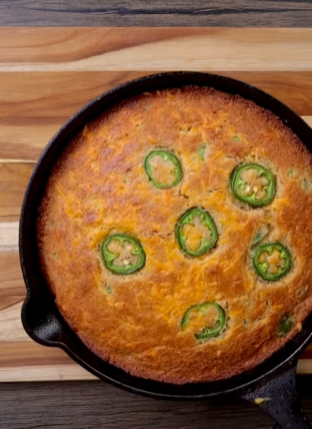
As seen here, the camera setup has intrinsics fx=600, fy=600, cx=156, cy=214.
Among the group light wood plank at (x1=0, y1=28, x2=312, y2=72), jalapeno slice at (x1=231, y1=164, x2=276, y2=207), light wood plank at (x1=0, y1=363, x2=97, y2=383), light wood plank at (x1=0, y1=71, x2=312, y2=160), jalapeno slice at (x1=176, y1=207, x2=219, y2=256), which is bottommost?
light wood plank at (x1=0, y1=363, x2=97, y2=383)

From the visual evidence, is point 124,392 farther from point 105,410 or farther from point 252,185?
point 252,185

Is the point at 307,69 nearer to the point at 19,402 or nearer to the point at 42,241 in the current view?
the point at 42,241

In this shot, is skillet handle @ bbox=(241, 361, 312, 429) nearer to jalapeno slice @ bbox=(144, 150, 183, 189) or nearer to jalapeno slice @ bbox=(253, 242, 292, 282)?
jalapeno slice @ bbox=(253, 242, 292, 282)

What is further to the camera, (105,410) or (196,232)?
(105,410)

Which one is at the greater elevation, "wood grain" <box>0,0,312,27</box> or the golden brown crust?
"wood grain" <box>0,0,312,27</box>

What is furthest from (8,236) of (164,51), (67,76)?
(164,51)

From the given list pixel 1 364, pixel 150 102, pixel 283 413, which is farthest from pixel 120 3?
Result: pixel 283 413

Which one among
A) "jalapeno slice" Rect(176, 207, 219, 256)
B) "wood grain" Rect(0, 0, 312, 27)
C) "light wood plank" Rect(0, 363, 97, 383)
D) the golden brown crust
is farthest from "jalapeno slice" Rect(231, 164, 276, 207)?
"light wood plank" Rect(0, 363, 97, 383)
